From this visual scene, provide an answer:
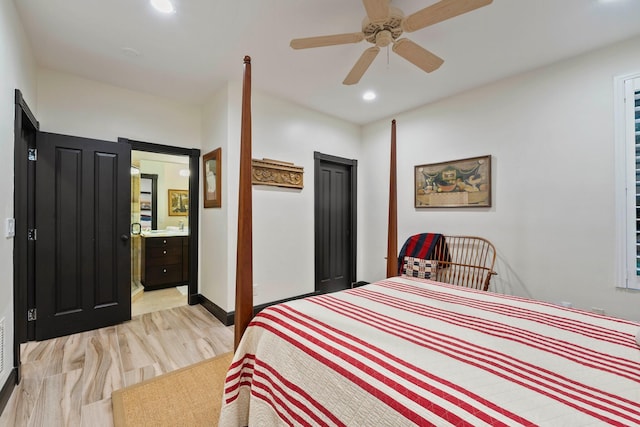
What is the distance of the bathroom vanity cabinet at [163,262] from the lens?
4.18m

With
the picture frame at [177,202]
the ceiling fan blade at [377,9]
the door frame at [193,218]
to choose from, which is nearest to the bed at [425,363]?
the ceiling fan blade at [377,9]

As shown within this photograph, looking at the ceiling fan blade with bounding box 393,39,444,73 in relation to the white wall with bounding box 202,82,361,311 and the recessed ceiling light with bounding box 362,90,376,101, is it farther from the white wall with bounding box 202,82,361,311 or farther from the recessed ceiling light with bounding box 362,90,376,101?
the white wall with bounding box 202,82,361,311

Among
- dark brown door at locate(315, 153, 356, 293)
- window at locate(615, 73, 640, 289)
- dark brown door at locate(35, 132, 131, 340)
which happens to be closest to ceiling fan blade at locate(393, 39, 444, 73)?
window at locate(615, 73, 640, 289)

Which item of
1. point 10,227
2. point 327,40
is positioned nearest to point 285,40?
point 327,40

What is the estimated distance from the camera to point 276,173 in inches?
130

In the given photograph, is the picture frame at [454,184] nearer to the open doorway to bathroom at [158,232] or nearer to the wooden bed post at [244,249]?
the wooden bed post at [244,249]

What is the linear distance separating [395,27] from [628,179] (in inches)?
88.0

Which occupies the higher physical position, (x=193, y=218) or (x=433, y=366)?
(x=193, y=218)

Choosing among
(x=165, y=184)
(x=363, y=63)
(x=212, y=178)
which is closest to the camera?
(x=363, y=63)

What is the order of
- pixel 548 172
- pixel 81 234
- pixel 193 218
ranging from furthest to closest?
pixel 193 218 → pixel 81 234 → pixel 548 172

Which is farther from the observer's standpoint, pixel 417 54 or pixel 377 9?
pixel 417 54

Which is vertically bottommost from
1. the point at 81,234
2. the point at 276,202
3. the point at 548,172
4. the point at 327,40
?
the point at 81,234

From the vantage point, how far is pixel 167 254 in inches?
171

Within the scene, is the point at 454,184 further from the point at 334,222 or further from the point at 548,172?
the point at 334,222
